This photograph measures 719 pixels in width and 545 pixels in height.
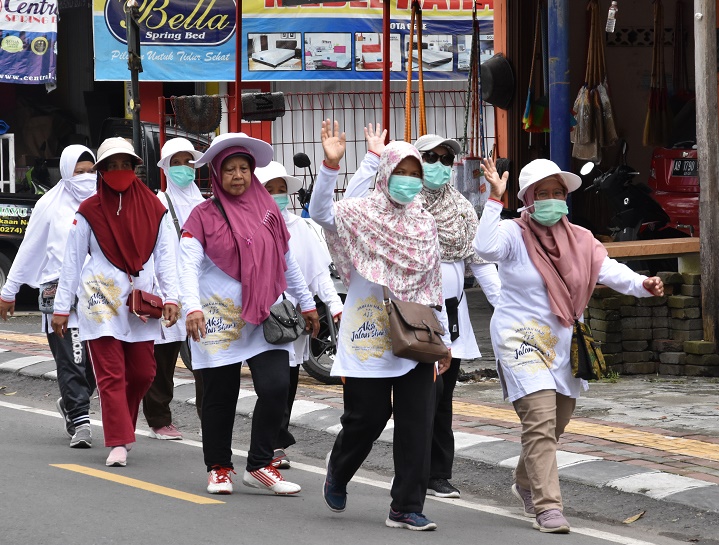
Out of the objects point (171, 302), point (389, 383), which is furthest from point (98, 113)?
point (389, 383)

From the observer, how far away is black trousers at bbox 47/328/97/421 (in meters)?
8.76

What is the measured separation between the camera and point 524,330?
6.62 m

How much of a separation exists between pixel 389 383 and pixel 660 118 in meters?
10.1

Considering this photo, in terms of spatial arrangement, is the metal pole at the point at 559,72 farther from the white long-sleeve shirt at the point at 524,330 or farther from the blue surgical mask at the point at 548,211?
the white long-sleeve shirt at the point at 524,330

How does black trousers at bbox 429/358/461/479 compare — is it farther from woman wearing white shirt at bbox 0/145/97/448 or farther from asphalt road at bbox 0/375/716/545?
woman wearing white shirt at bbox 0/145/97/448

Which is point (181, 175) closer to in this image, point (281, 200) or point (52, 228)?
point (52, 228)

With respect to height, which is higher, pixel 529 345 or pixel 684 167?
pixel 684 167

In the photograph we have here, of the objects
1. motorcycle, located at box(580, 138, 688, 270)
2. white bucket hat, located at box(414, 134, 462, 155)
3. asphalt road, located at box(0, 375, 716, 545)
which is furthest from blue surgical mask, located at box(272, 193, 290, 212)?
motorcycle, located at box(580, 138, 688, 270)

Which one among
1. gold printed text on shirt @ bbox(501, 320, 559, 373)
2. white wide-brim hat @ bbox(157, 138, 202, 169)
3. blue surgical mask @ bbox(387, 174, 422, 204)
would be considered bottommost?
gold printed text on shirt @ bbox(501, 320, 559, 373)

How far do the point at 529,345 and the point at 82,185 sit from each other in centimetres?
360

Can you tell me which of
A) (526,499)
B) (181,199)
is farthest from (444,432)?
(181,199)

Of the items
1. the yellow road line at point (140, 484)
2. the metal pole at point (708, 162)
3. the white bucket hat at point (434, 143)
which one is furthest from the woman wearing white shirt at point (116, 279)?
the metal pole at point (708, 162)

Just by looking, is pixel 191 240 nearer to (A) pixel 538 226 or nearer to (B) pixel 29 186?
(A) pixel 538 226

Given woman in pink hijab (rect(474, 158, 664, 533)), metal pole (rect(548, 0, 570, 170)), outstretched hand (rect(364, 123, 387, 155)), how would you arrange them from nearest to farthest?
woman in pink hijab (rect(474, 158, 664, 533)) < outstretched hand (rect(364, 123, 387, 155)) < metal pole (rect(548, 0, 570, 170))
